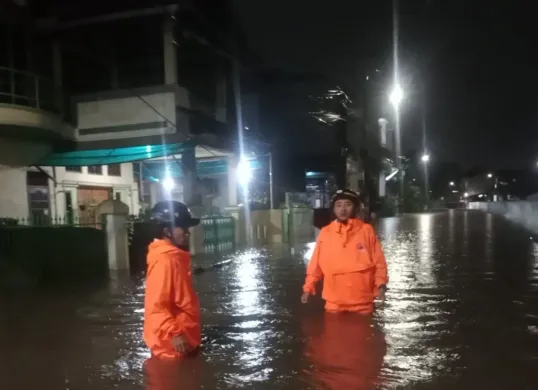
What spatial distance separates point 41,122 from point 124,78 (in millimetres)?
4192

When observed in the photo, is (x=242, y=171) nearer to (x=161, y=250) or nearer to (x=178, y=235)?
(x=178, y=235)

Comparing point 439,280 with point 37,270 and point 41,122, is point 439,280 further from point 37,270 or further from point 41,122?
point 41,122

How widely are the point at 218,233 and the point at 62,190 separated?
490cm

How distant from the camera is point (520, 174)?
115 metres

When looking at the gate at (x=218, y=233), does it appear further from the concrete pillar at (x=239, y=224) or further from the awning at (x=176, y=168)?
the awning at (x=176, y=168)

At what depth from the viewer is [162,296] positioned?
4.33m

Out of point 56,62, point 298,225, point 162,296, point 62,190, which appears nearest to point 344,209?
point 162,296

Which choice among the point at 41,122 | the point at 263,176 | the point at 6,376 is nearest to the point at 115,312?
the point at 6,376

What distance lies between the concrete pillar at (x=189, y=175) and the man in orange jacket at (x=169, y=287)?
33.7ft

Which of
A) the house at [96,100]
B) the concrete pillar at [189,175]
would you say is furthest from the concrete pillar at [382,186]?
the concrete pillar at [189,175]

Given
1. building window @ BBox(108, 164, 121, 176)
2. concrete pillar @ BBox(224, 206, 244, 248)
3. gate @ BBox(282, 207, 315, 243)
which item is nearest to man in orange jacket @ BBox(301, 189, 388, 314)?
concrete pillar @ BBox(224, 206, 244, 248)

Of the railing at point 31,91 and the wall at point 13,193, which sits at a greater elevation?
the railing at point 31,91

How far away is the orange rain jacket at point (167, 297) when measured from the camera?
14.3ft

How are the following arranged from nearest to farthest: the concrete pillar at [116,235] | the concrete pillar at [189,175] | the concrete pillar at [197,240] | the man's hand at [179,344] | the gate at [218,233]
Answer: the man's hand at [179,344], the concrete pillar at [116,235], the concrete pillar at [197,240], the gate at [218,233], the concrete pillar at [189,175]
